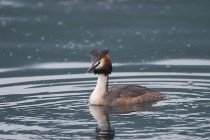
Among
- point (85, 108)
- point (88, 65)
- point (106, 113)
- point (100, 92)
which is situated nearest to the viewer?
point (106, 113)

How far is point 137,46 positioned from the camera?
24.3 meters

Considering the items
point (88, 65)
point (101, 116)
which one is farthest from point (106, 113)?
point (88, 65)

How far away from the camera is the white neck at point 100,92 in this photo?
55.2 feet

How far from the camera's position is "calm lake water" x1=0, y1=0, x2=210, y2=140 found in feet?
48.1

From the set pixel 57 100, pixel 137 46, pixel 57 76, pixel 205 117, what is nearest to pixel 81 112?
pixel 57 100

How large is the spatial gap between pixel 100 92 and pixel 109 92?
0.76 feet

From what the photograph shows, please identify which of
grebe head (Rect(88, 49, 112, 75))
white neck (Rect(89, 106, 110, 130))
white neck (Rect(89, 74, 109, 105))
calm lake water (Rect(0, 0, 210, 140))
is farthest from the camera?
grebe head (Rect(88, 49, 112, 75))

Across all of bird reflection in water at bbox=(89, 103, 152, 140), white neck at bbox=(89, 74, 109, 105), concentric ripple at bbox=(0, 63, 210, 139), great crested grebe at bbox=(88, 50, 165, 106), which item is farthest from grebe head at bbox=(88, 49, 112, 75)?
bird reflection in water at bbox=(89, 103, 152, 140)

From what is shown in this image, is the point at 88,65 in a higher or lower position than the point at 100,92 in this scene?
higher

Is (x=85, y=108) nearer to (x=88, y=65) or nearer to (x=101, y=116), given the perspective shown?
(x=101, y=116)

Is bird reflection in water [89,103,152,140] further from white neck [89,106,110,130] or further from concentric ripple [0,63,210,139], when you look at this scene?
concentric ripple [0,63,210,139]

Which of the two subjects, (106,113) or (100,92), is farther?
(100,92)

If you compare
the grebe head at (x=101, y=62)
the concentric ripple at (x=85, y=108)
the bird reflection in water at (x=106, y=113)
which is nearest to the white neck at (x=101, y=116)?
the bird reflection in water at (x=106, y=113)

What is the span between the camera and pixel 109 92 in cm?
1712
